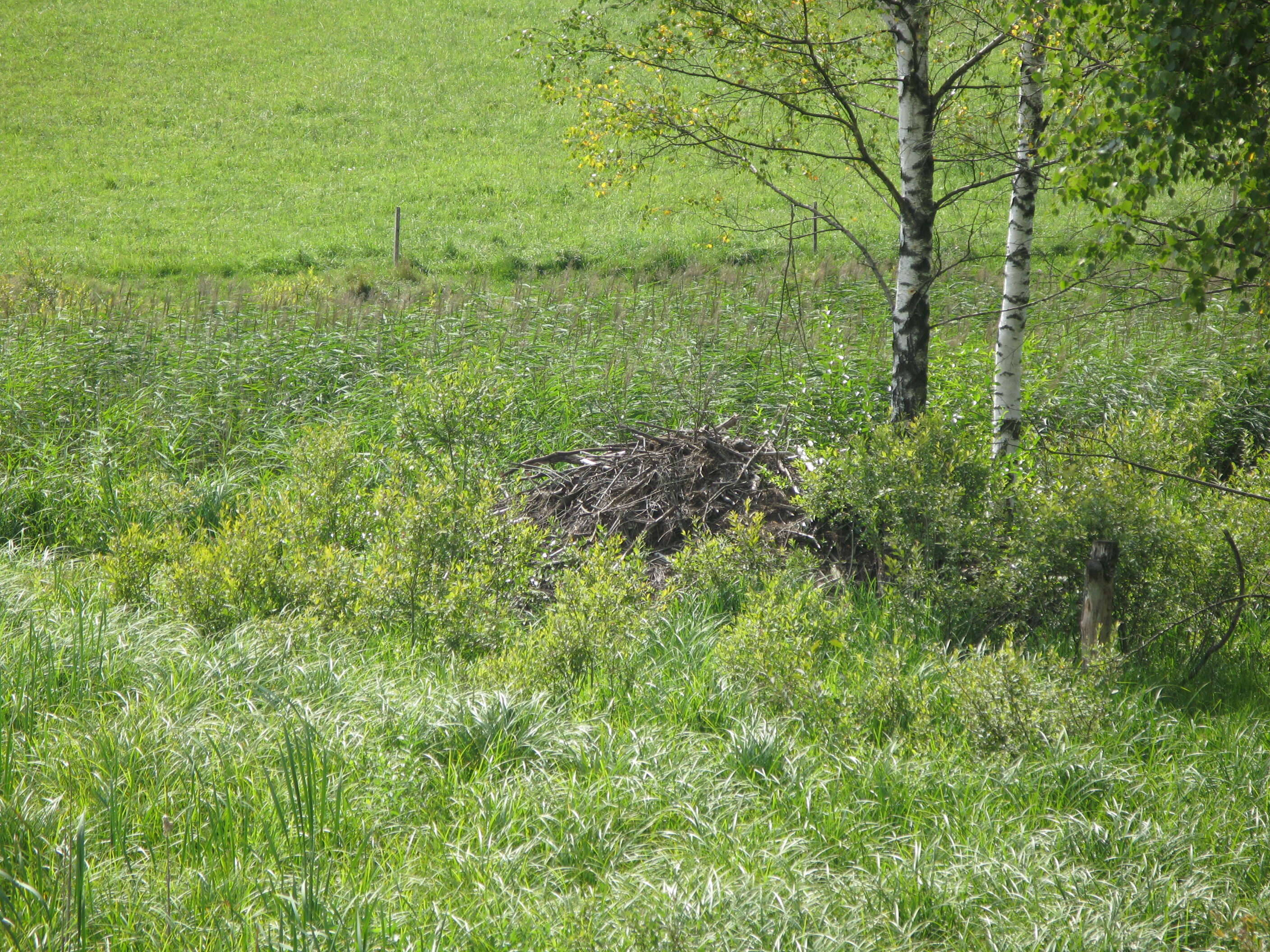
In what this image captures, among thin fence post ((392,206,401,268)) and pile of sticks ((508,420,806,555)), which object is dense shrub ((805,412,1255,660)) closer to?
pile of sticks ((508,420,806,555))

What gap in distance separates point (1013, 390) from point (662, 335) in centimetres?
367

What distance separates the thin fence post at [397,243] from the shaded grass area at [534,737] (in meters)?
9.69

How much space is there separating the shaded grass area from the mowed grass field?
9.77 m

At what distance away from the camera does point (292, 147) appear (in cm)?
2455

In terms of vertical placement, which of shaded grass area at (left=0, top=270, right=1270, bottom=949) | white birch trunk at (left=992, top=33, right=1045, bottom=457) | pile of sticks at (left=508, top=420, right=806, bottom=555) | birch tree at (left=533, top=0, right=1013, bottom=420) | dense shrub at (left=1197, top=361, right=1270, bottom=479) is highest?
birch tree at (left=533, top=0, right=1013, bottom=420)

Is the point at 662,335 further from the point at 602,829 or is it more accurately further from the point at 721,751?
the point at 602,829

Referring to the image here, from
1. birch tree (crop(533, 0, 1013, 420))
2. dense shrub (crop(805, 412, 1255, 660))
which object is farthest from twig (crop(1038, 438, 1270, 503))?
birch tree (crop(533, 0, 1013, 420))

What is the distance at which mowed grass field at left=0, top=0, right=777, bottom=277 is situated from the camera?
17984mm

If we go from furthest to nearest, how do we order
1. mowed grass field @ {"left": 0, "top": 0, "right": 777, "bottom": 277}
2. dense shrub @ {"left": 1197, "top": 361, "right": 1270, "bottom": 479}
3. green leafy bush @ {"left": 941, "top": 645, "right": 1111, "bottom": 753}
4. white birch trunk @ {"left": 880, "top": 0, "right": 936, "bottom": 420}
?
mowed grass field @ {"left": 0, "top": 0, "right": 777, "bottom": 277} < dense shrub @ {"left": 1197, "top": 361, "right": 1270, "bottom": 479} < white birch trunk @ {"left": 880, "top": 0, "right": 936, "bottom": 420} < green leafy bush @ {"left": 941, "top": 645, "right": 1111, "bottom": 753}

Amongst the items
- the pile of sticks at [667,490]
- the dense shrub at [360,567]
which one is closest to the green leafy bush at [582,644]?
the dense shrub at [360,567]

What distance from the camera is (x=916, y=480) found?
17.6 ft

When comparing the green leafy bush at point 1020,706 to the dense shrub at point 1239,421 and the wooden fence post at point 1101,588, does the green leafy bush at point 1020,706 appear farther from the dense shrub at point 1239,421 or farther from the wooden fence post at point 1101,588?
the dense shrub at point 1239,421

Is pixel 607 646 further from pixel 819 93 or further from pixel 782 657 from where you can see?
pixel 819 93

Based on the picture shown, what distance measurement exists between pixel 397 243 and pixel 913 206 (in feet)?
41.3
